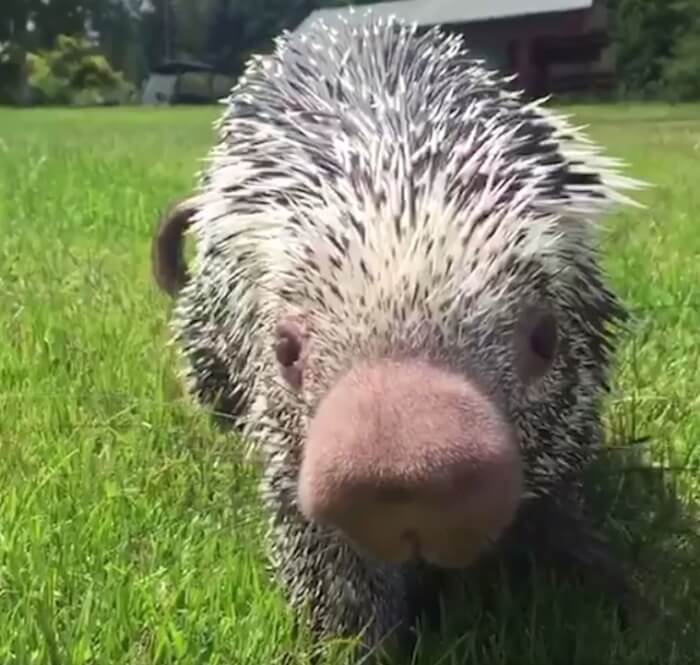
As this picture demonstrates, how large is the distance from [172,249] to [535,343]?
1698mm

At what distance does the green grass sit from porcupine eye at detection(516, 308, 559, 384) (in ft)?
1.44

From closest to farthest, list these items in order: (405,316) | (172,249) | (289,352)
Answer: (405,316) < (289,352) < (172,249)

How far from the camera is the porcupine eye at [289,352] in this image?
207 cm

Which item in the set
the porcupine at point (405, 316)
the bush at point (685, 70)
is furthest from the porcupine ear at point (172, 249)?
the bush at point (685, 70)

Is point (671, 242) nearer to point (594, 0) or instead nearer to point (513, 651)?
point (513, 651)

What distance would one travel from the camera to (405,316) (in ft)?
6.15

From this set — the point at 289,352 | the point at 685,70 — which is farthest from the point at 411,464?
the point at 685,70

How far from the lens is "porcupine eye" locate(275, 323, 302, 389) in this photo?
207 centimetres

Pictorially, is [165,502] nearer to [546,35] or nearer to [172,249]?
[172,249]

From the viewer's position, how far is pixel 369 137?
91.2 inches

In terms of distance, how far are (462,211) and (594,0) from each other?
30.5m

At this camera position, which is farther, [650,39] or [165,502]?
[650,39]

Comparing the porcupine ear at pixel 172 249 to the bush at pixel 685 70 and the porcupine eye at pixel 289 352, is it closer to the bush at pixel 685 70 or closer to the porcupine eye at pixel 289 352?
the porcupine eye at pixel 289 352

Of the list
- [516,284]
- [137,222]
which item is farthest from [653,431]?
[137,222]
